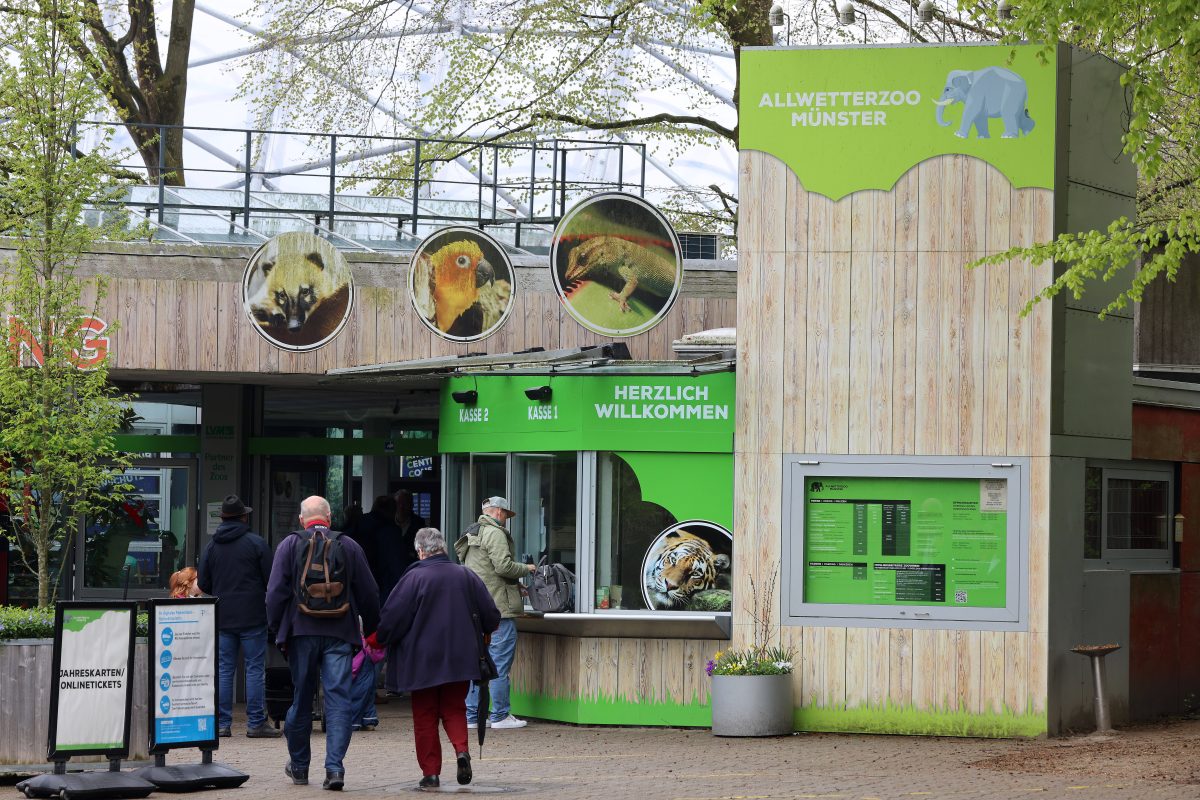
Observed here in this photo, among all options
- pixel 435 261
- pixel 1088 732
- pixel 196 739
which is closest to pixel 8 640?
pixel 196 739

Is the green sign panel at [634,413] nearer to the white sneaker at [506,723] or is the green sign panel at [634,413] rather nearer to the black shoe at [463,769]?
the white sneaker at [506,723]

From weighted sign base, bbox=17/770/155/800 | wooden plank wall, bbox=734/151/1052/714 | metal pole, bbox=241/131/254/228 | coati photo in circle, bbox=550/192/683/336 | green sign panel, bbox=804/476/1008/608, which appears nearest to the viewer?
weighted sign base, bbox=17/770/155/800

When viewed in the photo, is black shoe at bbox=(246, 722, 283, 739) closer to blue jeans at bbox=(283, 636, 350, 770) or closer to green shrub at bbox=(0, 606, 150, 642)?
green shrub at bbox=(0, 606, 150, 642)

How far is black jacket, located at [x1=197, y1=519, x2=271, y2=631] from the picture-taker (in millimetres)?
12828

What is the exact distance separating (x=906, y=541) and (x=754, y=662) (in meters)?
1.51

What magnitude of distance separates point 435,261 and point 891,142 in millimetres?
4211

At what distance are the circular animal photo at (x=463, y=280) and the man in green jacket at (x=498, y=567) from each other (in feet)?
7.33

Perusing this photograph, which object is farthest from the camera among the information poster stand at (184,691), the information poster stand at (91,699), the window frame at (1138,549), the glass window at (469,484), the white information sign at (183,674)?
the glass window at (469,484)

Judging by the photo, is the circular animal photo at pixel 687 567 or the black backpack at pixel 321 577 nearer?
the black backpack at pixel 321 577

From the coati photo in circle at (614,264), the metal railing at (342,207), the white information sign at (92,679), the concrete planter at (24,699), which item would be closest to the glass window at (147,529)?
the metal railing at (342,207)

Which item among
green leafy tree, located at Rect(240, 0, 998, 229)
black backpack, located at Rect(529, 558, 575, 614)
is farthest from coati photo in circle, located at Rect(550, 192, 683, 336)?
green leafy tree, located at Rect(240, 0, 998, 229)

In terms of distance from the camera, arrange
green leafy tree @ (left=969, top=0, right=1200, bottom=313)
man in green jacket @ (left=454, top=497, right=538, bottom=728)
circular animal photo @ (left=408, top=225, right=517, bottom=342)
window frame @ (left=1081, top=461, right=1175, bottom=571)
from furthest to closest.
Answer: circular animal photo @ (left=408, top=225, right=517, bottom=342) < window frame @ (left=1081, top=461, right=1175, bottom=571) < man in green jacket @ (left=454, top=497, right=538, bottom=728) < green leafy tree @ (left=969, top=0, right=1200, bottom=313)

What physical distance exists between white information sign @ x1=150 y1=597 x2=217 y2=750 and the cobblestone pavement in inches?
20.1

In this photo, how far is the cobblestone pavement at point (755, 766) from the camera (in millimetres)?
9469
